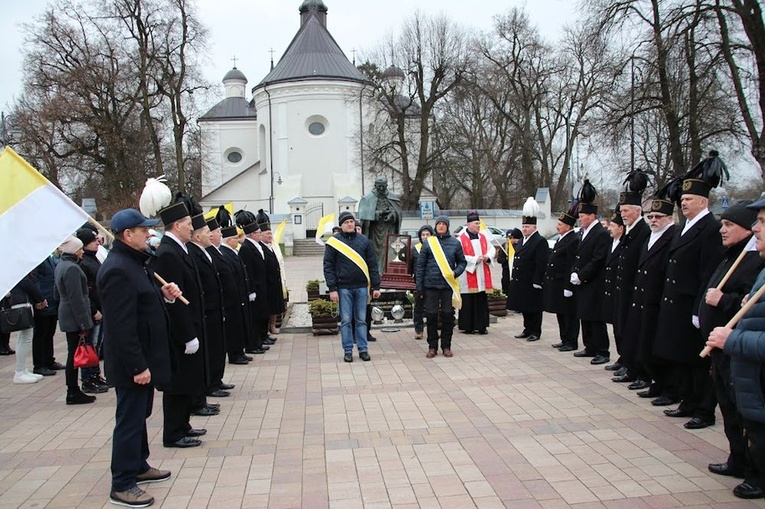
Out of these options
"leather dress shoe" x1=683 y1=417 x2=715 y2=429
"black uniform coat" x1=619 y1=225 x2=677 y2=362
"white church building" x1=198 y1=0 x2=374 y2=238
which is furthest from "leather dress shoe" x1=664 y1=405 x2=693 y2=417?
"white church building" x1=198 y1=0 x2=374 y2=238

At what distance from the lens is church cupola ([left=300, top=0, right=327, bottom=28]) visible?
2117 inches

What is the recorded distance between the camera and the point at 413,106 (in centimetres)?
4172

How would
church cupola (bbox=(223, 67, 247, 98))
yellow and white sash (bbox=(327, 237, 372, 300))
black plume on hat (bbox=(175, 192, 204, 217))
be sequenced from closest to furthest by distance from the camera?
black plume on hat (bbox=(175, 192, 204, 217)) < yellow and white sash (bbox=(327, 237, 372, 300)) < church cupola (bbox=(223, 67, 247, 98))

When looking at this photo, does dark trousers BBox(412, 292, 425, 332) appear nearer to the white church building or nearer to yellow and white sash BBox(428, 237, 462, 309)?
yellow and white sash BBox(428, 237, 462, 309)

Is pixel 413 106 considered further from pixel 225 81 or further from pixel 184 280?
pixel 184 280

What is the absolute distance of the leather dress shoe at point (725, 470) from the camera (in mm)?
4978

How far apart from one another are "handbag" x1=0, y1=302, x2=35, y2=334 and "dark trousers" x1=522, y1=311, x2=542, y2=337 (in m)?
7.78

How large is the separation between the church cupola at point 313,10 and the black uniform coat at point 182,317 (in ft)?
170

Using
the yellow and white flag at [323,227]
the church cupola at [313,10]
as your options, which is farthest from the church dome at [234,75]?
the yellow and white flag at [323,227]

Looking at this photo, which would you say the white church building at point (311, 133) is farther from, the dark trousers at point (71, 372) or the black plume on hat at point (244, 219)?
the dark trousers at point (71, 372)

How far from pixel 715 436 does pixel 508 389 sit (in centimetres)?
243

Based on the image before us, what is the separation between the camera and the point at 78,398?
7.82 metres

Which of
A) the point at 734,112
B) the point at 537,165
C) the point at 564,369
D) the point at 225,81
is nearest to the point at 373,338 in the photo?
the point at 564,369

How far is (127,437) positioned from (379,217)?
368 inches
